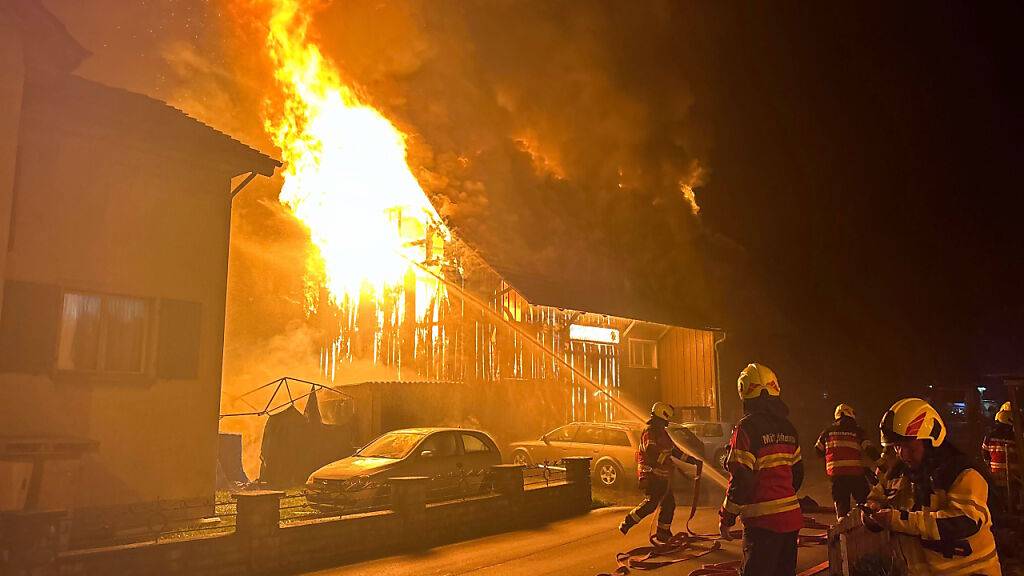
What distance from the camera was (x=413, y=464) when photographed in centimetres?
1157

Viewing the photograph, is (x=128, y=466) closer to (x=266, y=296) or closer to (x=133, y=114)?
(x=133, y=114)

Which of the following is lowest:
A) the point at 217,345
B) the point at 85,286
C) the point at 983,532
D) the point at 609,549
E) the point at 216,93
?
the point at 609,549

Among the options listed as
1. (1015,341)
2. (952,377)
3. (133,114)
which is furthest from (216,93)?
(1015,341)

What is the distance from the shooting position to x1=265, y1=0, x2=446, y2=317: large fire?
20.5 meters

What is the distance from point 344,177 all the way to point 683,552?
53.5ft

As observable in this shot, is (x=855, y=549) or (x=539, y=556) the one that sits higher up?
(x=855, y=549)

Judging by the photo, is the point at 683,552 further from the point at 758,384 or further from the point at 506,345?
the point at 506,345

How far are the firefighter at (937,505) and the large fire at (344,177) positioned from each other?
17930mm

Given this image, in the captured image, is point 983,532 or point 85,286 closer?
point 983,532

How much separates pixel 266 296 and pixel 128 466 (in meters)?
Answer: 17.3

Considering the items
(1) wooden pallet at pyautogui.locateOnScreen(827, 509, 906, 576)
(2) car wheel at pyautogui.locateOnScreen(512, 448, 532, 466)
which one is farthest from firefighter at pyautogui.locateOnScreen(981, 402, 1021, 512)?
(2) car wheel at pyautogui.locateOnScreen(512, 448, 532, 466)

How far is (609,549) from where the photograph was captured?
9.01 metres

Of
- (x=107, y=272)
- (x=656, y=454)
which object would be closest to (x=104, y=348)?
(x=107, y=272)

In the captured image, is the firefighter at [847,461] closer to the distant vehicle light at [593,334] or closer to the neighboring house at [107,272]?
the neighboring house at [107,272]
